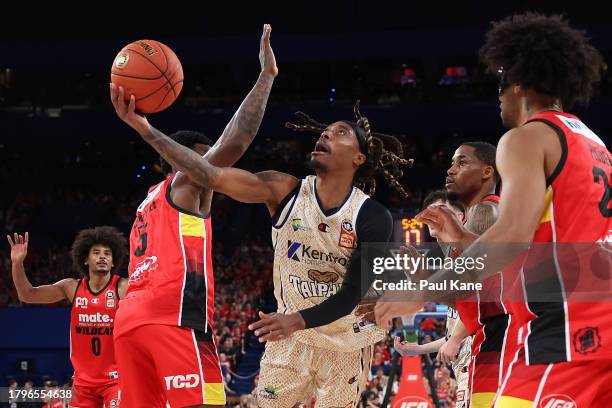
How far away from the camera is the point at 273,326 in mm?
3941

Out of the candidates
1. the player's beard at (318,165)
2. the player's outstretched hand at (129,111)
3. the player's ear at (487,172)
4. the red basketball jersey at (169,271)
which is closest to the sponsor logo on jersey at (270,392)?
the red basketball jersey at (169,271)

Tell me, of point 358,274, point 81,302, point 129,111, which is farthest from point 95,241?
point 129,111


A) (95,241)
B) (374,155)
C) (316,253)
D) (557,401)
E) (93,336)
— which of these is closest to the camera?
(557,401)

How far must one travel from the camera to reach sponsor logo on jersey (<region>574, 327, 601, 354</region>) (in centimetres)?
279

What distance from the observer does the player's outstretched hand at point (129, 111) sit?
413 centimetres

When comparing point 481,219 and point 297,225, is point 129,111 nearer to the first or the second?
point 297,225

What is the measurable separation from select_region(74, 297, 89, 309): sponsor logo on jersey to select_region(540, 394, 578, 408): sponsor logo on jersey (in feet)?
18.4

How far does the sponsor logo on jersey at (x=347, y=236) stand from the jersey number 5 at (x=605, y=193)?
2.09 metres

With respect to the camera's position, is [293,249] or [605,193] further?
[293,249]

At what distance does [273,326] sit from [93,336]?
13.2 feet

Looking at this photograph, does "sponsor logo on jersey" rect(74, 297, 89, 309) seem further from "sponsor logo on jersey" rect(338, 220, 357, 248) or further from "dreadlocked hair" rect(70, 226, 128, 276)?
"sponsor logo on jersey" rect(338, 220, 357, 248)

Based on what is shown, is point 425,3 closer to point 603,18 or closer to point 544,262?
point 603,18

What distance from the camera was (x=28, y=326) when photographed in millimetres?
17750

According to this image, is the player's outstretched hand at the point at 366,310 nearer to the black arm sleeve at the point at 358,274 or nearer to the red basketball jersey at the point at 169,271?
the black arm sleeve at the point at 358,274
